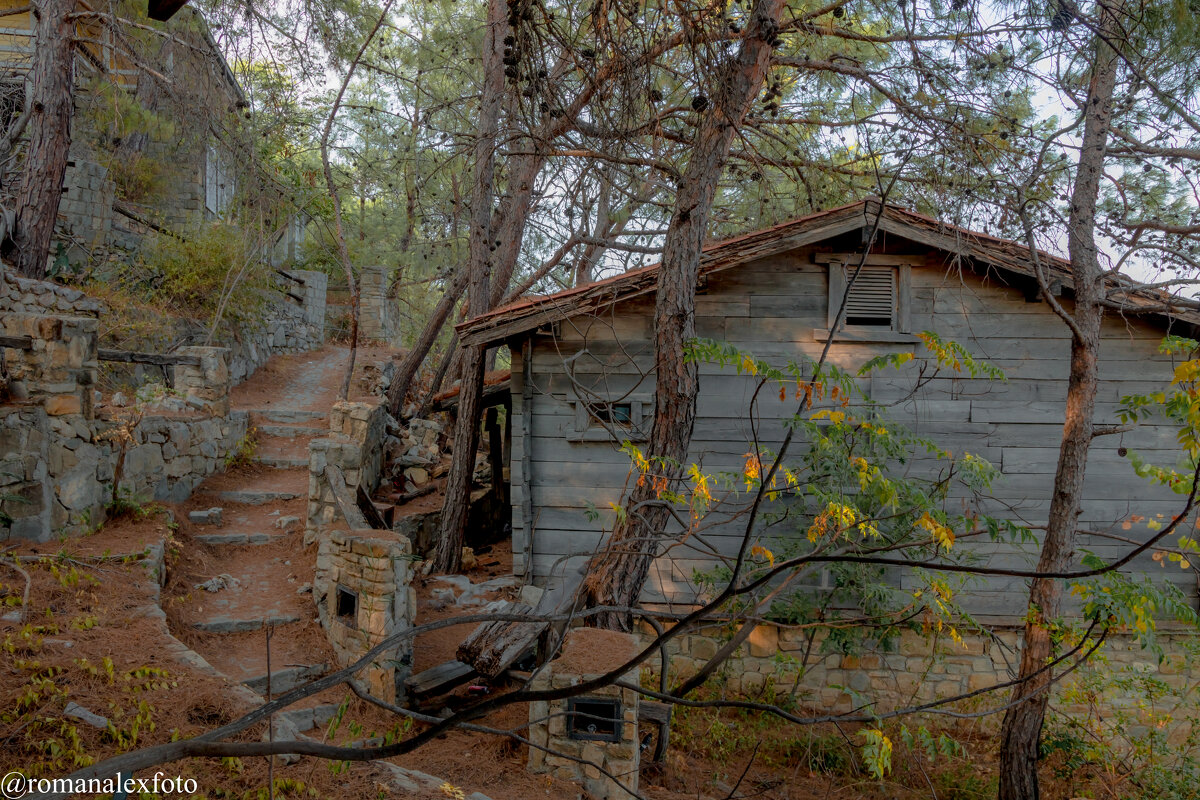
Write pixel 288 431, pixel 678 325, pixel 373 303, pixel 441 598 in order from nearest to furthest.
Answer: pixel 678 325 < pixel 441 598 < pixel 288 431 < pixel 373 303

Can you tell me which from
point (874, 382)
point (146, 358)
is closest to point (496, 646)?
point (874, 382)

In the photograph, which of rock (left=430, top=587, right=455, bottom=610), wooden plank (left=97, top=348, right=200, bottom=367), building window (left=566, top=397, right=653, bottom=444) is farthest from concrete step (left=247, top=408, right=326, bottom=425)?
building window (left=566, top=397, right=653, bottom=444)

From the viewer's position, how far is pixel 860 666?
27.4 feet

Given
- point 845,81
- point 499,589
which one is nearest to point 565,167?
point 845,81

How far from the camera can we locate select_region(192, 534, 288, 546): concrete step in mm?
8602

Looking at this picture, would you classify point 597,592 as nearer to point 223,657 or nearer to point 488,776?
point 488,776

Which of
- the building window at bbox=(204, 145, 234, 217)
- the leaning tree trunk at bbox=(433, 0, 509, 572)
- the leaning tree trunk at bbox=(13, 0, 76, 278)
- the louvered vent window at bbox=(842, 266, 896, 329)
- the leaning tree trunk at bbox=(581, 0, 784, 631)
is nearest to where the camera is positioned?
the leaning tree trunk at bbox=(581, 0, 784, 631)

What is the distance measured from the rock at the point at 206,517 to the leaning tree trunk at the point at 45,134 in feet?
16.4

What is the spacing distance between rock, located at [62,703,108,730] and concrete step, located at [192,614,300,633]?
2.61m

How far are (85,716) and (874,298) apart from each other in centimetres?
761

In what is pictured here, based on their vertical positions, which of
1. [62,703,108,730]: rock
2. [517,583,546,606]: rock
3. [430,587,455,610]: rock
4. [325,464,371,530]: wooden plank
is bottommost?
[430,587,455,610]: rock

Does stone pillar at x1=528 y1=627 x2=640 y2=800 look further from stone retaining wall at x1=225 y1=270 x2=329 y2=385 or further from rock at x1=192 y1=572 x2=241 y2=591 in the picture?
stone retaining wall at x1=225 y1=270 x2=329 y2=385

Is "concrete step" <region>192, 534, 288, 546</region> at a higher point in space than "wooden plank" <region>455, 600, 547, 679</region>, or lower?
higher

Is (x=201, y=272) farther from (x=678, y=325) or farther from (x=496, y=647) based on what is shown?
(x=678, y=325)
